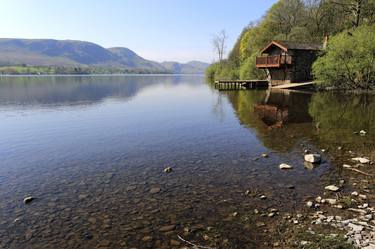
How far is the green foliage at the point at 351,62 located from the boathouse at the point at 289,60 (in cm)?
744

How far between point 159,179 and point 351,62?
117 ft

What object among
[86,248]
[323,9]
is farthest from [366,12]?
[86,248]

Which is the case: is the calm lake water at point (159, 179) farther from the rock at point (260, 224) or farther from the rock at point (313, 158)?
the rock at point (313, 158)

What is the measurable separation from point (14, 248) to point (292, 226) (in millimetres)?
6573

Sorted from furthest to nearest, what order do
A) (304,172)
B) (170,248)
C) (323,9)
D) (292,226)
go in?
(323,9) → (304,172) → (292,226) → (170,248)

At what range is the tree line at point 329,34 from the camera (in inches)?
1490

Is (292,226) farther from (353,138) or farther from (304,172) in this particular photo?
(353,138)

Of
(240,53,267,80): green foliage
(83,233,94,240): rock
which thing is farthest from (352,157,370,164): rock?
(240,53,267,80): green foliage

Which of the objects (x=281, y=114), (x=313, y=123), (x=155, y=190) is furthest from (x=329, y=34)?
(x=155, y=190)

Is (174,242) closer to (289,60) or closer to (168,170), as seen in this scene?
(168,170)

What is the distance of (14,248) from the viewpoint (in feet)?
23.0

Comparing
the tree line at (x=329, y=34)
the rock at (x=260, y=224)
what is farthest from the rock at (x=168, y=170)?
the tree line at (x=329, y=34)

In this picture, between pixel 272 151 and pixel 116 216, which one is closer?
pixel 116 216

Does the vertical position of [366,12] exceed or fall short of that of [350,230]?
it exceeds it
